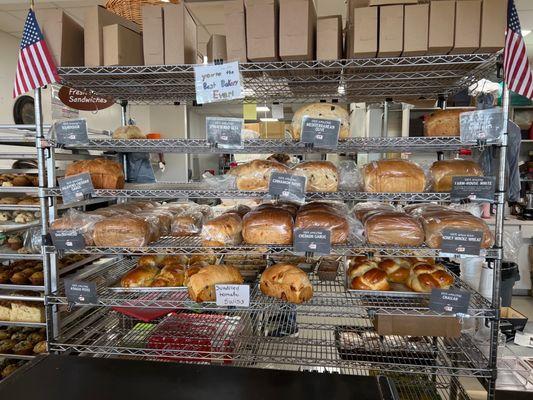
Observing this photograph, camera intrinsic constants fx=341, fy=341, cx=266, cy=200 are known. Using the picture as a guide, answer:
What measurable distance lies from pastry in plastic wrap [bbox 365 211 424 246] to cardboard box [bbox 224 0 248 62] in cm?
98

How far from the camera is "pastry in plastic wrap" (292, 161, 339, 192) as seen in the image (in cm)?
161

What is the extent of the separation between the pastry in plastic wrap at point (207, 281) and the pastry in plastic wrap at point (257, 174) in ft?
1.38

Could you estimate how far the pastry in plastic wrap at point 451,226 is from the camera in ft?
4.94

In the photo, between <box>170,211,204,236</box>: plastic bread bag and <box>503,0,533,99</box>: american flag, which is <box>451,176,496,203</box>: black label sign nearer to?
<box>503,0,533,99</box>: american flag

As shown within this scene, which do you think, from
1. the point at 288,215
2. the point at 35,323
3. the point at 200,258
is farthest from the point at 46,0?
Result: the point at 288,215

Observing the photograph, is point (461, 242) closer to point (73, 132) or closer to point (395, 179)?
point (395, 179)

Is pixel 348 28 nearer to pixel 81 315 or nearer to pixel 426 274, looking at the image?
pixel 426 274

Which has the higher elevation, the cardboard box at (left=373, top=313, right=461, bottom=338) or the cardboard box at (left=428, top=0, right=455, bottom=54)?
the cardboard box at (left=428, top=0, right=455, bottom=54)

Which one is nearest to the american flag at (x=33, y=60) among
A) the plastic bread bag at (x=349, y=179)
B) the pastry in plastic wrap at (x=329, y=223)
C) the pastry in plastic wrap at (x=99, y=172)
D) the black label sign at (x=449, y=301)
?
the pastry in plastic wrap at (x=99, y=172)

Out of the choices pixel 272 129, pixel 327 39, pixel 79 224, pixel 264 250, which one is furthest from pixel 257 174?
pixel 272 129

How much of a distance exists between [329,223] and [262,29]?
36.0 inches

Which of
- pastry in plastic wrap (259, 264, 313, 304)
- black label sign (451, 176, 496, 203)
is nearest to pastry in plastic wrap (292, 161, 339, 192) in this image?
pastry in plastic wrap (259, 264, 313, 304)

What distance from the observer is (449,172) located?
1619mm

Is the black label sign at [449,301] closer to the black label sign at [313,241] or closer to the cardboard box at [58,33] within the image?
the black label sign at [313,241]
